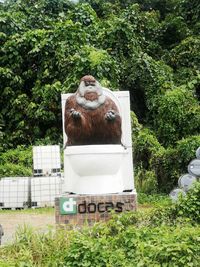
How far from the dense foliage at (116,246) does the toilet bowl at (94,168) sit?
1276 millimetres

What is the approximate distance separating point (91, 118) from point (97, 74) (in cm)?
662

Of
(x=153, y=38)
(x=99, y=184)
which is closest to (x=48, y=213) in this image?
(x=99, y=184)

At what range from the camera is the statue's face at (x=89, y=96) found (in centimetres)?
751

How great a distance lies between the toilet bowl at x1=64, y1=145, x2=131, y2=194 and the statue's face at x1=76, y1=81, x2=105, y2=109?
0.57 metres

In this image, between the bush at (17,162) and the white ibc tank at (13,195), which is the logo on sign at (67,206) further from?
the bush at (17,162)

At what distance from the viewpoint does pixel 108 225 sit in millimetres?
5840

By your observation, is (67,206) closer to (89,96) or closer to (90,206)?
(90,206)

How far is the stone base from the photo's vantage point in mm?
7176

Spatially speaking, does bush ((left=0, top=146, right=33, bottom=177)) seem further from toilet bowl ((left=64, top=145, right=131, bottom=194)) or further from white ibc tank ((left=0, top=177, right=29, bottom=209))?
toilet bowl ((left=64, top=145, right=131, bottom=194))

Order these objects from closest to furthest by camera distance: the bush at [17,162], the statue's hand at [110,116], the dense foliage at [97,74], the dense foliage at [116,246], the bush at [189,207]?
the dense foliage at [116,246] < the bush at [189,207] < the statue's hand at [110,116] < the bush at [17,162] < the dense foliage at [97,74]

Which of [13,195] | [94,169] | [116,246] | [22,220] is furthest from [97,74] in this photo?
[116,246]

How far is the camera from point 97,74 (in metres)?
13.9

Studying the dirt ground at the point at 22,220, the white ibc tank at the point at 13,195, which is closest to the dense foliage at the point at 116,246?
the dirt ground at the point at 22,220

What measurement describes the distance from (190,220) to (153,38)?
43.8 ft
